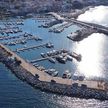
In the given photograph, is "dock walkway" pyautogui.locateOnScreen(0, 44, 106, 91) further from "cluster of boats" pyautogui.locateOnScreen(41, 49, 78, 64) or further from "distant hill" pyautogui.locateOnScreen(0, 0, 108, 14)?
"distant hill" pyautogui.locateOnScreen(0, 0, 108, 14)

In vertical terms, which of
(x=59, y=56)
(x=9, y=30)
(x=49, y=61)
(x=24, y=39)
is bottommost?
(x=9, y=30)

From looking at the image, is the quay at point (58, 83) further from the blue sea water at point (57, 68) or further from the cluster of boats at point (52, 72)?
the blue sea water at point (57, 68)

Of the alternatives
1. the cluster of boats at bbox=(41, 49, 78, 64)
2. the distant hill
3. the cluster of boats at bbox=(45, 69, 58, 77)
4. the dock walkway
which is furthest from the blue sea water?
the distant hill

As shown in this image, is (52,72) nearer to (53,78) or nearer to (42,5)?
(53,78)

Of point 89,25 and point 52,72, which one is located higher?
point 52,72

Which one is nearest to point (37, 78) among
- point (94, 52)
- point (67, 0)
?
point (94, 52)

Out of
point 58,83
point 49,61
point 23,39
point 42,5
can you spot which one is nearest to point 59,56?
point 49,61
